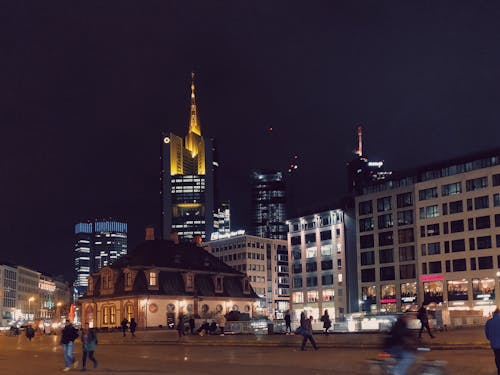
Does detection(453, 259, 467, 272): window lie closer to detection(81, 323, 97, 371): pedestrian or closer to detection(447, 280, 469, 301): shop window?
detection(447, 280, 469, 301): shop window

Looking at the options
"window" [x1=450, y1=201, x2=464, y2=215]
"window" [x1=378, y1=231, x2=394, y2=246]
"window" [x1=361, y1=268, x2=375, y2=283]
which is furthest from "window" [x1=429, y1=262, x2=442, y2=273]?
"window" [x1=361, y1=268, x2=375, y2=283]

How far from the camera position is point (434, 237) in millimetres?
111375

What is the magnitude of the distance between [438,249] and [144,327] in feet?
164

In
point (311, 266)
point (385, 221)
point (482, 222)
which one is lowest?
point (311, 266)

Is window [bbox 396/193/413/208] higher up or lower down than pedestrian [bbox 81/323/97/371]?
higher up

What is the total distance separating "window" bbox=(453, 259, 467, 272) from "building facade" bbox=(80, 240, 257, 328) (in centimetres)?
3170

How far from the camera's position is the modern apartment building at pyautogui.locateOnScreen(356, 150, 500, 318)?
103125 mm

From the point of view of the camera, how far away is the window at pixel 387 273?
388ft

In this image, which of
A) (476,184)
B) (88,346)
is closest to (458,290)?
(476,184)

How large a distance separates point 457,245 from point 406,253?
1084 centimetres

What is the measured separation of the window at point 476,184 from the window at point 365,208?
2080cm

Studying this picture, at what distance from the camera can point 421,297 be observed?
11150 cm

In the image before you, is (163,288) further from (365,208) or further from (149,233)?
(365,208)

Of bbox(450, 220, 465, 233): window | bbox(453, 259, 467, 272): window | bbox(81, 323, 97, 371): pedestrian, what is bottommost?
bbox(81, 323, 97, 371): pedestrian
